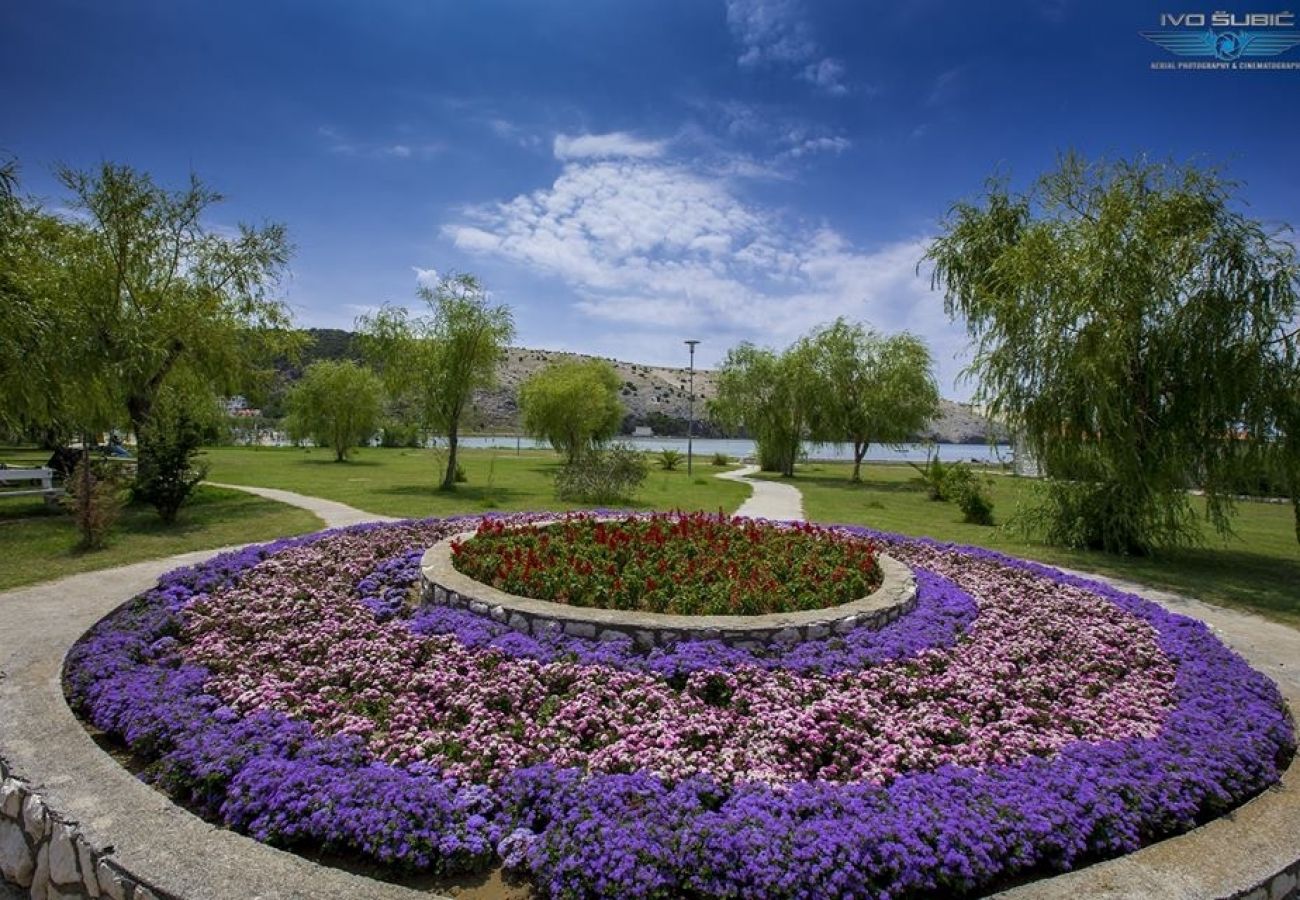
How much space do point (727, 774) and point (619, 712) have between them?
83 cm

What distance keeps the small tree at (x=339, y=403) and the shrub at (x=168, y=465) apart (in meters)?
21.5

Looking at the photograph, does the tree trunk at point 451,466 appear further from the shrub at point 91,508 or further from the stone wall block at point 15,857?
the stone wall block at point 15,857

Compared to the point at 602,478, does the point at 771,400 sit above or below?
above

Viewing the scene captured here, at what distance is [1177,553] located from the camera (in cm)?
1288

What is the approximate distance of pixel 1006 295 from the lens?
1233cm

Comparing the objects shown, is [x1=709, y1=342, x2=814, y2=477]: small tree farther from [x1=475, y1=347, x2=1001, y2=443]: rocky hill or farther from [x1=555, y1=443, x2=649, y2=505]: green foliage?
[x1=475, y1=347, x2=1001, y2=443]: rocky hill

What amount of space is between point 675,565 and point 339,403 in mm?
32253

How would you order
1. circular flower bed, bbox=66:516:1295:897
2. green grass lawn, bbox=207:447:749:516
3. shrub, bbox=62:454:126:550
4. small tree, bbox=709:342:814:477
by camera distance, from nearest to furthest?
circular flower bed, bbox=66:516:1295:897 → shrub, bbox=62:454:126:550 → green grass lawn, bbox=207:447:749:516 → small tree, bbox=709:342:814:477

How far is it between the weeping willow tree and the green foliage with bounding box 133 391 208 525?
14.6 metres

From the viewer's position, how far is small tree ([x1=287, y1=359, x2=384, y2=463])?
116 ft

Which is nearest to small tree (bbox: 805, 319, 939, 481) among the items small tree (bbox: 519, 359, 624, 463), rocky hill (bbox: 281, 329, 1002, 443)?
small tree (bbox: 519, 359, 624, 463)

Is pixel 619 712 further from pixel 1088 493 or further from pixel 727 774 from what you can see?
pixel 1088 493

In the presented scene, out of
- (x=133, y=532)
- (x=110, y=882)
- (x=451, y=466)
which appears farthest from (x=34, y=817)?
(x=451, y=466)

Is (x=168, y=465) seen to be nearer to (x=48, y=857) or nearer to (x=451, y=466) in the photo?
(x=451, y=466)
